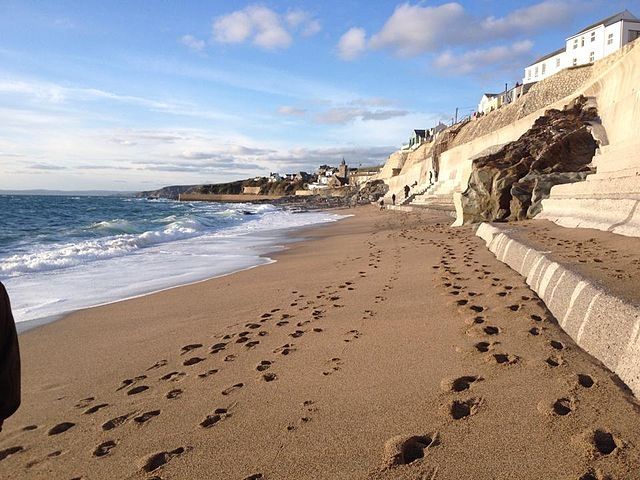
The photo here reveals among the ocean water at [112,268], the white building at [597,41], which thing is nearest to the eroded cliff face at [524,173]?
the ocean water at [112,268]

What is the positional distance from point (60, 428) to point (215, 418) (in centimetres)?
113

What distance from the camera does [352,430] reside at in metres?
2.36

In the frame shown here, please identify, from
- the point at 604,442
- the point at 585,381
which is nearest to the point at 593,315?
the point at 585,381

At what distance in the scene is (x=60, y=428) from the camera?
3.00 metres

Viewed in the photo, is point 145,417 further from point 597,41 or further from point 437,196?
point 597,41

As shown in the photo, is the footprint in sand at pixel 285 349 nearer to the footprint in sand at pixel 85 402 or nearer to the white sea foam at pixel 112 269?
the footprint in sand at pixel 85 402

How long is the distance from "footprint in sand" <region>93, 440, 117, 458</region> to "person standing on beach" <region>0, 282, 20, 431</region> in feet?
4.71

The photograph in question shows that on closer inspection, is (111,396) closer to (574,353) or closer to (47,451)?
(47,451)

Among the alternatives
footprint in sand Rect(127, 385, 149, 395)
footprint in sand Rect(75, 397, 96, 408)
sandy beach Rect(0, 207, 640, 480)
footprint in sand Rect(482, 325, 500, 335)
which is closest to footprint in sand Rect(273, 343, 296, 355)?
sandy beach Rect(0, 207, 640, 480)

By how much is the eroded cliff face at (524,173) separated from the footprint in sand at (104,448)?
9.71 meters

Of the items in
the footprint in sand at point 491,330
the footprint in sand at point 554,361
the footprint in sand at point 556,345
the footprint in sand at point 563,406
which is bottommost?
the footprint in sand at point 491,330

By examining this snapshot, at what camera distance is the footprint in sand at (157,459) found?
7.67 ft

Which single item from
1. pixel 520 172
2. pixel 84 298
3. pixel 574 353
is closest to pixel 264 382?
pixel 574 353

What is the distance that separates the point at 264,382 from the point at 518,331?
6.23 feet
